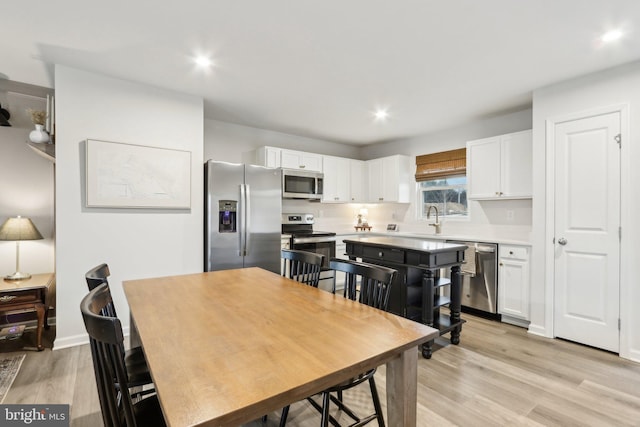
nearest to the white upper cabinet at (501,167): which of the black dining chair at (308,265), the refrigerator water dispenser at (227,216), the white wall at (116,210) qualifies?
the black dining chair at (308,265)

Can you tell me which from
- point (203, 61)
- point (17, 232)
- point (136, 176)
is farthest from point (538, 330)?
point (17, 232)

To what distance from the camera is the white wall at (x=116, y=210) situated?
9.09 feet

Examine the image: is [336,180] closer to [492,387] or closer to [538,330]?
[538,330]

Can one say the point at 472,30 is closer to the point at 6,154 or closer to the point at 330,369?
the point at 330,369

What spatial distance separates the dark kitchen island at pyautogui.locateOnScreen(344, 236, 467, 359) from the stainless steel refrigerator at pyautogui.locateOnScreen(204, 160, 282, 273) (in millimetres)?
1229

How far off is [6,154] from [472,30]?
4.40 m

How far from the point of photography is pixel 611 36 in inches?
89.2

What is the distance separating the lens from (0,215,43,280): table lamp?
2.80 meters

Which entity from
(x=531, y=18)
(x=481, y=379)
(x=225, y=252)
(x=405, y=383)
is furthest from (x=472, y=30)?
(x=225, y=252)

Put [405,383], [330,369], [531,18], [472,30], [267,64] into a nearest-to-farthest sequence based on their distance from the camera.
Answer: [330,369]
[405,383]
[531,18]
[472,30]
[267,64]

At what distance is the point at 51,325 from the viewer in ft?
11.0

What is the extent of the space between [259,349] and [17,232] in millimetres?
3119

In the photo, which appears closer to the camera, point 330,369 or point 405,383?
point 330,369

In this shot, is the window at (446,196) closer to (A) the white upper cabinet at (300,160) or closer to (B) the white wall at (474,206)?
(B) the white wall at (474,206)
